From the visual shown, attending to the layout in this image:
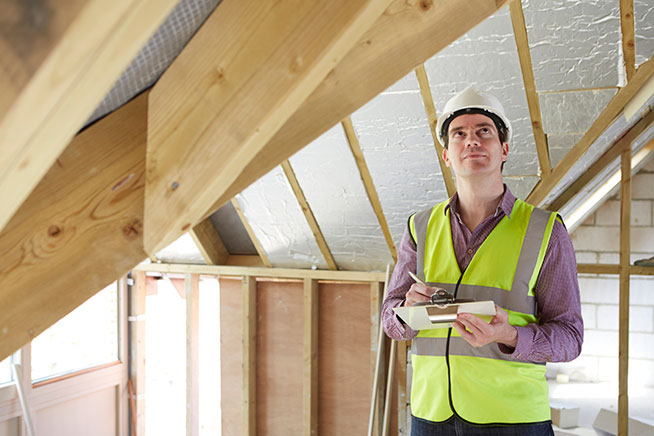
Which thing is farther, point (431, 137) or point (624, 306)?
point (624, 306)

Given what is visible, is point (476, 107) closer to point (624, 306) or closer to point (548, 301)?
point (548, 301)

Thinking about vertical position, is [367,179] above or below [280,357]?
above

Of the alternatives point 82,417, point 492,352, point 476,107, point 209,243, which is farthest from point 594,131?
point 82,417

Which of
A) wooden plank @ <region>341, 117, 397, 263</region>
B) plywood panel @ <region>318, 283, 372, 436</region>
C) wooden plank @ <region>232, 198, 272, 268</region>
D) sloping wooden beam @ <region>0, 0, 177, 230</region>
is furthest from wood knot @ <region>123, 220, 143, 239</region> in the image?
plywood panel @ <region>318, 283, 372, 436</region>

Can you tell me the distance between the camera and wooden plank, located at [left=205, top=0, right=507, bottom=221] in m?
1.14

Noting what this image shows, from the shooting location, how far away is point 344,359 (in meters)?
4.27

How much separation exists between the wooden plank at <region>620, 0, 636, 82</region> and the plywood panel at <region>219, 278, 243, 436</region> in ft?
10.4

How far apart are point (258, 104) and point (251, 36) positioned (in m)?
0.11

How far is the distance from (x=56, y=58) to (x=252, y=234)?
382 centimetres

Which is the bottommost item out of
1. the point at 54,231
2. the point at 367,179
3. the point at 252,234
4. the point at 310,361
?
the point at 310,361

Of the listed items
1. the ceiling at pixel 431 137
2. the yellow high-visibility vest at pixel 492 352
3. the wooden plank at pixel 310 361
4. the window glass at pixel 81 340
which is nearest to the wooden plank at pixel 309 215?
the ceiling at pixel 431 137

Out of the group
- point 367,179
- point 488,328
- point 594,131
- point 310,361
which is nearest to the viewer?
point 488,328

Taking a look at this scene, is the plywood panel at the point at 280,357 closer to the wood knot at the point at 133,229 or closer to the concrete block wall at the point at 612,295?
the concrete block wall at the point at 612,295

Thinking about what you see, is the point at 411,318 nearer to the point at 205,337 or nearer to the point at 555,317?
the point at 555,317
